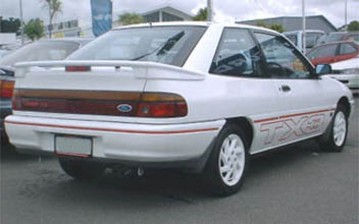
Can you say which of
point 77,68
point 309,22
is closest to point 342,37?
point 77,68

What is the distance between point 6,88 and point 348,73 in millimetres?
9845

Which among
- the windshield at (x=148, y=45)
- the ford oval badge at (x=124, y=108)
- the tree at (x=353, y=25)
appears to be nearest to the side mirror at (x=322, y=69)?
the windshield at (x=148, y=45)

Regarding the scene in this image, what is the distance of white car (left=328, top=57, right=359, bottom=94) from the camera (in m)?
14.1

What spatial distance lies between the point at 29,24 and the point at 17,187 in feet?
247

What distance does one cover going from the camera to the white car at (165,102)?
4418mm

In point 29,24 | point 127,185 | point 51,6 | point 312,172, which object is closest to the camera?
point 127,185

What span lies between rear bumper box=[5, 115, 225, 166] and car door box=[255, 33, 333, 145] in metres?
1.12

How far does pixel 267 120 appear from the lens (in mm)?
5504

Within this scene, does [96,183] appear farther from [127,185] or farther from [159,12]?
[159,12]

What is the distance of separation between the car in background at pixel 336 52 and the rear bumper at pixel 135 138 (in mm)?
11440

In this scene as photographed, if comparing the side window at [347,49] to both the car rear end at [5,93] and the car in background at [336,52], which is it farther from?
the car rear end at [5,93]

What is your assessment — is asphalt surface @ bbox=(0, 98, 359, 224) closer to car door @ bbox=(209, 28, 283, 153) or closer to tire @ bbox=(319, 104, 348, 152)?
tire @ bbox=(319, 104, 348, 152)

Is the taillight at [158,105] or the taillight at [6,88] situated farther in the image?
the taillight at [6,88]

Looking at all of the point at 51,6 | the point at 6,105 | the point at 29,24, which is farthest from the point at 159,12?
the point at 6,105
